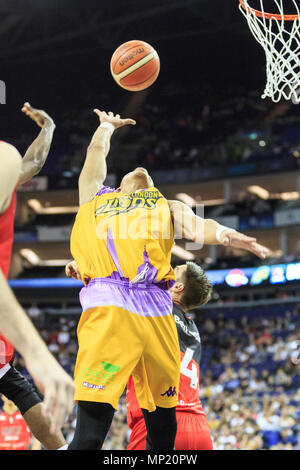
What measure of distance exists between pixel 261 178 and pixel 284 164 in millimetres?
1574

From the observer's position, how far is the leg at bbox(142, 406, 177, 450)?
339 centimetres

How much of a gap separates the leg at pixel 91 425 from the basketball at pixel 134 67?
3109 millimetres

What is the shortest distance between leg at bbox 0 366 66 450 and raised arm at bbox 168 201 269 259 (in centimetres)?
134

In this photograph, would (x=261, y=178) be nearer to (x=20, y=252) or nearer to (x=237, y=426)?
(x=20, y=252)

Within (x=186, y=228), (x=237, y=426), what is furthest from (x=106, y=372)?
(x=237, y=426)

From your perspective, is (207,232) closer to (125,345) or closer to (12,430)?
(125,345)

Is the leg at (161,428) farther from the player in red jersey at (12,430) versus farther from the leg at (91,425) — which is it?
the player in red jersey at (12,430)

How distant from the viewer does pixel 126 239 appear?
11.6 ft

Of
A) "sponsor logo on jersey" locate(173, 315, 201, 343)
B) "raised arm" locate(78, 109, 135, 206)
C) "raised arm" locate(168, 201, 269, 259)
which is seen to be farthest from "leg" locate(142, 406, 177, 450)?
"raised arm" locate(78, 109, 135, 206)

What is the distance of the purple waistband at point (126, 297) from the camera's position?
3.37 metres

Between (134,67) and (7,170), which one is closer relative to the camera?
(7,170)

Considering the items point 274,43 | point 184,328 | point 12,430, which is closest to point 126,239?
point 184,328

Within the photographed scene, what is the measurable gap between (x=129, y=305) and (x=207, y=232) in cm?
62

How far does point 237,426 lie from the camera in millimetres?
13242
